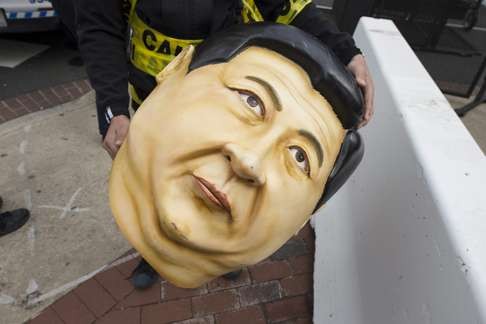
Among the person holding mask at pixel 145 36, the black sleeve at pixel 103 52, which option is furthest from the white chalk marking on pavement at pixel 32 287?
the black sleeve at pixel 103 52

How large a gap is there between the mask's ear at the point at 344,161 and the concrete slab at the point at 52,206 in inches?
65.9

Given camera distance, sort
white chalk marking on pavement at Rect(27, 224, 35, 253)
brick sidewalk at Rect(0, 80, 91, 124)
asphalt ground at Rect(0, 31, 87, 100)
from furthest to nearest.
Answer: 1. asphalt ground at Rect(0, 31, 87, 100)
2. brick sidewalk at Rect(0, 80, 91, 124)
3. white chalk marking on pavement at Rect(27, 224, 35, 253)

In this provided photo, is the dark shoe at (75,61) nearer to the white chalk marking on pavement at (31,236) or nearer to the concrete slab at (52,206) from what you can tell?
the concrete slab at (52,206)

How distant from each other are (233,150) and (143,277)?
1.60m

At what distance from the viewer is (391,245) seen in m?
1.64

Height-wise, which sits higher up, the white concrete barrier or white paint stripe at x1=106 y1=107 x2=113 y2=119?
white paint stripe at x1=106 y1=107 x2=113 y2=119

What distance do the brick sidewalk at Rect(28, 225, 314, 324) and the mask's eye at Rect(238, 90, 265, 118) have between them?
149 centimetres

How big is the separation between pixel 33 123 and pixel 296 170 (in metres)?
3.20

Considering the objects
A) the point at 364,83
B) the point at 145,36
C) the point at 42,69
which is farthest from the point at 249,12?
the point at 42,69

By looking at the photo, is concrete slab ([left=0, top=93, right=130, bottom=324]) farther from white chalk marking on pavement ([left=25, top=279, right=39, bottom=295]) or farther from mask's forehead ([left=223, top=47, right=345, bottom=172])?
mask's forehead ([left=223, top=47, right=345, bottom=172])

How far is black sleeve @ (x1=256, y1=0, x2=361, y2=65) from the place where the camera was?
147 cm

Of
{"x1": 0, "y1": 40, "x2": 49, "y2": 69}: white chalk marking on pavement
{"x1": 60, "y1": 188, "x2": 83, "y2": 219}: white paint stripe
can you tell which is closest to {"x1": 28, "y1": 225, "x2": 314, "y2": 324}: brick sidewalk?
{"x1": 60, "y1": 188, "x2": 83, "y2": 219}: white paint stripe

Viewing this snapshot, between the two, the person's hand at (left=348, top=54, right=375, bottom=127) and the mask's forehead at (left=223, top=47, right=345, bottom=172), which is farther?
the person's hand at (left=348, top=54, right=375, bottom=127)

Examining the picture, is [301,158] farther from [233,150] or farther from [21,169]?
[21,169]
